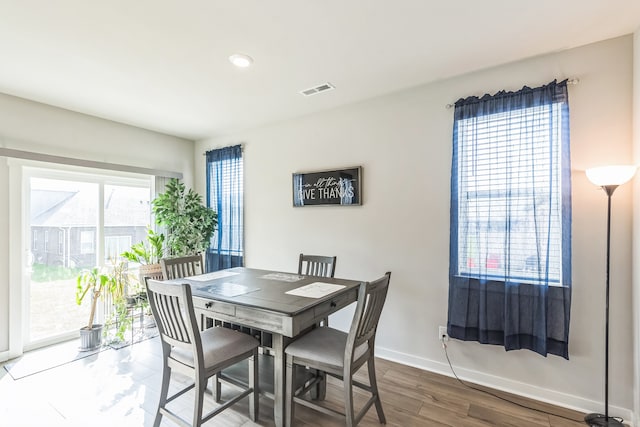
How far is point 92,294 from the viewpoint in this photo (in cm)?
345

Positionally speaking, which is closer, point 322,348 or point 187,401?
point 322,348

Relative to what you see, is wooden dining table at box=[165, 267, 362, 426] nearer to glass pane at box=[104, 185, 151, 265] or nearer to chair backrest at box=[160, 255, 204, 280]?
chair backrest at box=[160, 255, 204, 280]

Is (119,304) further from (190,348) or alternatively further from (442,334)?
(442,334)

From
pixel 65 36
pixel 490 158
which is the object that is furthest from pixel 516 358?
pixel 65 36

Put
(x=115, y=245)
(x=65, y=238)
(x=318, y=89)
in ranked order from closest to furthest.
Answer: (x=318, y=89) < (x=65, y=238) < (x=115, y=245)

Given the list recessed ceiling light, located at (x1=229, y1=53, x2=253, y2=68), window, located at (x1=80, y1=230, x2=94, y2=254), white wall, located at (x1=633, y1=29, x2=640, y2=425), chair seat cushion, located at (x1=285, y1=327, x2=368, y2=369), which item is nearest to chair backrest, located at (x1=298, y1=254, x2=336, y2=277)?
chair seat cushion, located at (x1=285, y1=327, x2=368, y2=369)

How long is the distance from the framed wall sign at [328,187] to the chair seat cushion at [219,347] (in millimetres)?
1704

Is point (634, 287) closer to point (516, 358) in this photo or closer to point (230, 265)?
point (516, 358)

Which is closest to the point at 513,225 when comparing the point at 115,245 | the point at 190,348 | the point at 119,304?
the point at 190,348

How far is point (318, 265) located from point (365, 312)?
4.37 feet

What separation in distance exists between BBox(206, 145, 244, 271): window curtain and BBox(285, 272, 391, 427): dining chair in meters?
2.37

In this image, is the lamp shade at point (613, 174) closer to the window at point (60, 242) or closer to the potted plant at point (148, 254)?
the potted plant at point (148, 254)

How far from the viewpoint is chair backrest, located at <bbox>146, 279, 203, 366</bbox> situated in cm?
174

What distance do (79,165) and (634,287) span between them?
16.8 ft
